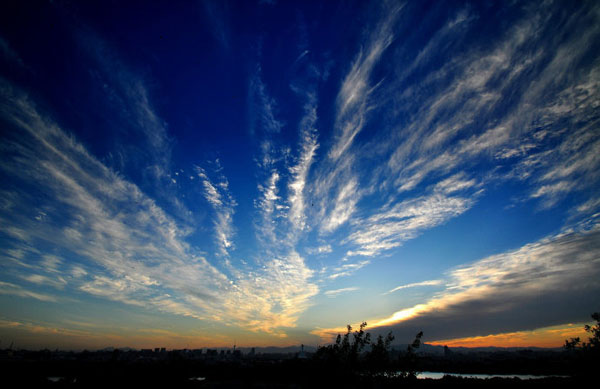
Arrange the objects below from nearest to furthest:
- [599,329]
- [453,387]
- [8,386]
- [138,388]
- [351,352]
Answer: [351,352], [8,386], [138,388], [599,329], [453,387]

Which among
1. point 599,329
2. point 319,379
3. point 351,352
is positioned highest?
point 599,329

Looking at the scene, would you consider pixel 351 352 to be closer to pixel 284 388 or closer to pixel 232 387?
pixel 284 388

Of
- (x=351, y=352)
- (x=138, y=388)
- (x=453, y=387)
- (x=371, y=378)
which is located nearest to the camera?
(x=371, y=378)

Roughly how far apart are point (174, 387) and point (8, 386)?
20971mm

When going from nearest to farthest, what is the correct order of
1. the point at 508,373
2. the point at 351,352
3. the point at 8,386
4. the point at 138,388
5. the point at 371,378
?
the point at 371,378, the point at 351,352, the point at 8,386, the point at 138,388, the point at 508,373

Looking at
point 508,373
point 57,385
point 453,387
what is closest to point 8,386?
point 57,385

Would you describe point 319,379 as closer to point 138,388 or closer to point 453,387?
point 138,388

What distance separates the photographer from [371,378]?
2439cm

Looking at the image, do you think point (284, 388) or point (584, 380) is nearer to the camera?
point (284, 388)

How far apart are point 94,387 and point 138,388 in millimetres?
5511

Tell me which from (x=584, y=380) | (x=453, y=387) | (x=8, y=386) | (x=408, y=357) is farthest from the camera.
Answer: (x=453, y=387)

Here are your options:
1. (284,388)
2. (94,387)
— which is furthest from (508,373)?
(94,387)

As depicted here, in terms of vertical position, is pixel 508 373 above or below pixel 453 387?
below

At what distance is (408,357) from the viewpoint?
19.7 metres
